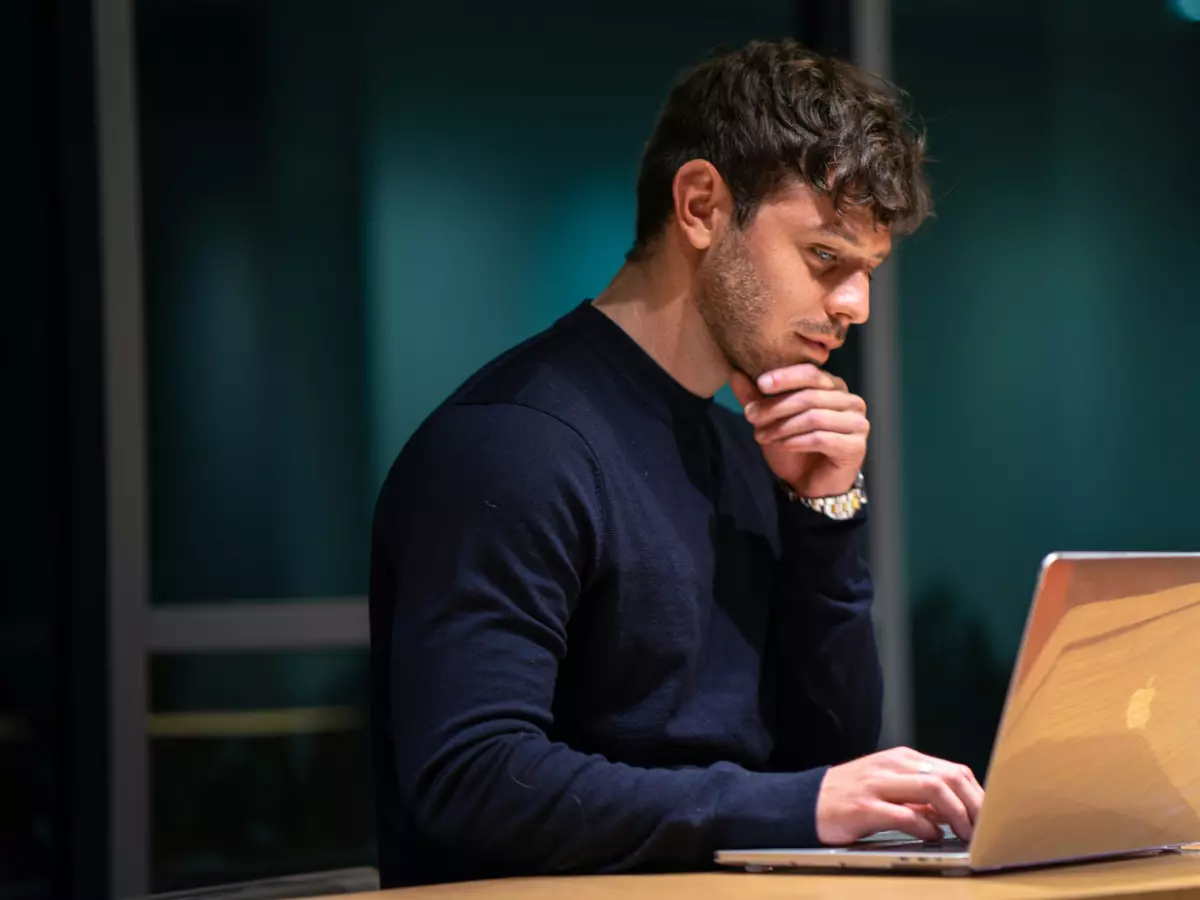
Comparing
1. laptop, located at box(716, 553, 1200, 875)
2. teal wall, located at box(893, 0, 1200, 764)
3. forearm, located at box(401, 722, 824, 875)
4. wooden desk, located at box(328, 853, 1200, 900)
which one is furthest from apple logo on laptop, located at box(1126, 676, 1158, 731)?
teal wall, located at box(893, 0, 1200, 764)

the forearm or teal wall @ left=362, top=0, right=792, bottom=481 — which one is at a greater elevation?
teal wall @ left=362, top=0, right=792, bottom=481

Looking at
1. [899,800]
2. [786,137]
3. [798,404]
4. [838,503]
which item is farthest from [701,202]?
[899,800]

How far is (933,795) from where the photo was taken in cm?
117

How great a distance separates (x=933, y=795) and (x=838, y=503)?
0.47 meters

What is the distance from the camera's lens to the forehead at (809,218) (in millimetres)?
1558

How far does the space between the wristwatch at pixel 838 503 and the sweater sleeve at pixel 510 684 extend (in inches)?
10.2

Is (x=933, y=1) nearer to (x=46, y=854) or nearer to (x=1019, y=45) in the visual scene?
(x=1019, y=45)

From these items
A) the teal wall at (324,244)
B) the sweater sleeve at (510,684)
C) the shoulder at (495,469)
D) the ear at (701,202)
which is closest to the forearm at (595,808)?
the sweater sleeve at (510,684)

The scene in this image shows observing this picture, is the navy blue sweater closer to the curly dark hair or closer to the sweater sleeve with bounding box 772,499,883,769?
the sweater sleeve with bounding box 772,499,883,769

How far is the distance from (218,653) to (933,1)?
2.18m

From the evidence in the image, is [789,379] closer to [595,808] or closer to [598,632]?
[598,632]

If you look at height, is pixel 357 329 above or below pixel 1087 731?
above

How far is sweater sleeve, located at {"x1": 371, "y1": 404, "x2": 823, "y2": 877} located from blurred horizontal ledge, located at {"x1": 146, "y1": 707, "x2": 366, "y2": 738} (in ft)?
5.57

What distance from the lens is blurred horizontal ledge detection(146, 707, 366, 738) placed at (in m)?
3.04
